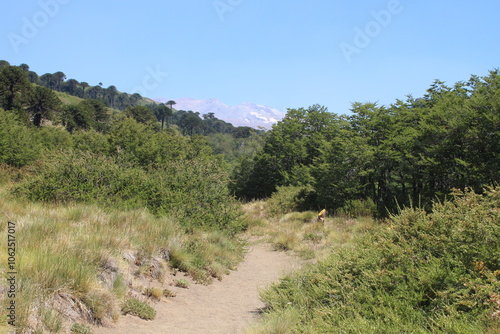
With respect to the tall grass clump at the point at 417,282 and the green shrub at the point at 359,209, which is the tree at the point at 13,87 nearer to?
the green shrub at the point at 359,209

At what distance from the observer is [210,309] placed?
6.91 meters

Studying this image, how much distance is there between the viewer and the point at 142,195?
36.4 ft

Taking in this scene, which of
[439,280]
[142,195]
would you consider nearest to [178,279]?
[142,195]

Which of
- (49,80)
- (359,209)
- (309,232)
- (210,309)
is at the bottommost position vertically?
(210,309)

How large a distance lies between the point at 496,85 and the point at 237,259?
44.2 ft

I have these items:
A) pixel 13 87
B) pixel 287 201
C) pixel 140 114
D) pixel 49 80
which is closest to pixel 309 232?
pixel 287 201

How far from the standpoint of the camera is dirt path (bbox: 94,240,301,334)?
540 centimetres

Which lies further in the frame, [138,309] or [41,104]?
[41,104]

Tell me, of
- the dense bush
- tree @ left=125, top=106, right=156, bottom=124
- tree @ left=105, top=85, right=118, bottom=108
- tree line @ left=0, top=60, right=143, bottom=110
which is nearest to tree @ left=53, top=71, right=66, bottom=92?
tree line @ left=0, top=60, right=143, bottom=110

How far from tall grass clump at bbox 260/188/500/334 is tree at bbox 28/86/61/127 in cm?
6218

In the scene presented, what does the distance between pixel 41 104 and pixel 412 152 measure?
196 ft

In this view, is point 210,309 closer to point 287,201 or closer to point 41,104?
point 287,201

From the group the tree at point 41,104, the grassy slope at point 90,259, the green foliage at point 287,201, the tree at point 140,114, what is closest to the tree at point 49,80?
the tree at point 140,114

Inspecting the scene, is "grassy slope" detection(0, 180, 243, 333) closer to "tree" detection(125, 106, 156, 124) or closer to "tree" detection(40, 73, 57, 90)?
"tree" detection(125, 106, 156, 124)
